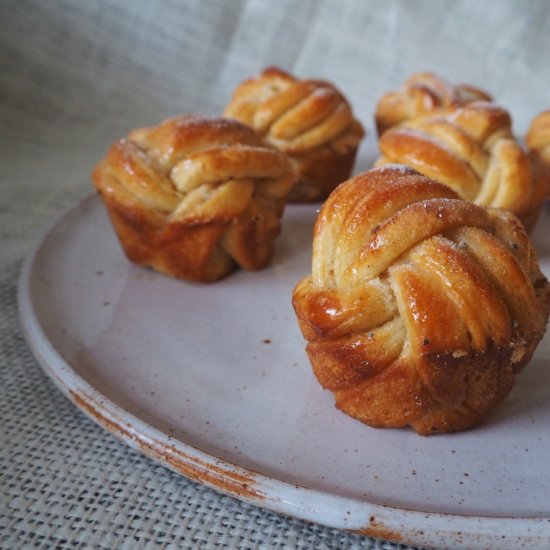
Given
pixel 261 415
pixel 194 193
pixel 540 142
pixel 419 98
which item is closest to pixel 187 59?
pixel 419 98

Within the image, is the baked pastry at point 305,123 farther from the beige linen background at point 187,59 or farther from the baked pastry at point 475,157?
the beige linen background at point 187,59

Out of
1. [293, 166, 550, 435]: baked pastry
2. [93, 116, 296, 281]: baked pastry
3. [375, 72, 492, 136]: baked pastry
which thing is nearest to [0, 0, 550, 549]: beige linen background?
[375, 72, 492, 136]: baked pastry

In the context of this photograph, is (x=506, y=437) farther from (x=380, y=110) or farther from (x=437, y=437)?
(x=380, y=110)

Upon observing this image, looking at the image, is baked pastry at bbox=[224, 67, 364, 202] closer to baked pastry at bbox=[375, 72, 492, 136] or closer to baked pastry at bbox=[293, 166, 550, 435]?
baked pastry at bbox=[375, 72, 492, 136]

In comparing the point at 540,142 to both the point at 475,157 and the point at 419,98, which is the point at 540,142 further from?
the point at 475,157

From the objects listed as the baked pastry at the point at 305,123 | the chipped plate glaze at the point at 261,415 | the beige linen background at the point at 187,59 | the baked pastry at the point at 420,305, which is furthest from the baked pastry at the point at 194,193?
the beige linen background at the point at 187,59

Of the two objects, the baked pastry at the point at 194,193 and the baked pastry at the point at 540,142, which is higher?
the baked pastry at the point at 540,142

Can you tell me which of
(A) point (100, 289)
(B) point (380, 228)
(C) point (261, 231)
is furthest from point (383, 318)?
(A) point (100, 289)
